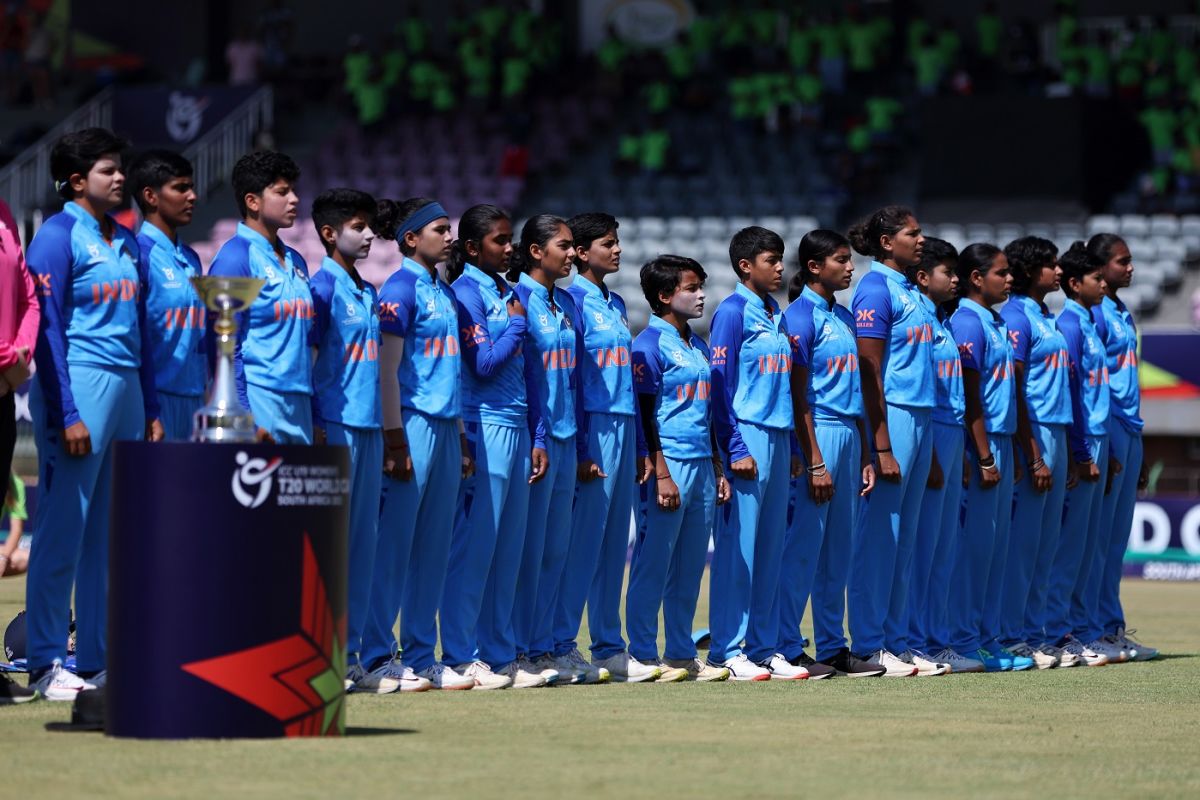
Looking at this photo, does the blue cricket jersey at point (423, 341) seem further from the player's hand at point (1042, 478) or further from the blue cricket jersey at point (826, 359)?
the player's hand at point (1042, 478)

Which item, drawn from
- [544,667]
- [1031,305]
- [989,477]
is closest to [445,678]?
[544,667]

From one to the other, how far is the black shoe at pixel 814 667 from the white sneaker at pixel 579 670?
113 centimetres

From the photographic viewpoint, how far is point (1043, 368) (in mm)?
12180

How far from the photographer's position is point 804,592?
10.8 m

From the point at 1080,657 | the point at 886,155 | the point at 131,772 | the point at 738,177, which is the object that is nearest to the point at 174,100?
the point at 738,177

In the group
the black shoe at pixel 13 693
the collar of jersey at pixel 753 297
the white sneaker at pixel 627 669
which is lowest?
the white sneaker at pixel 627 669

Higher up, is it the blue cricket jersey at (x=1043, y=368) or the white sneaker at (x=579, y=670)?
the blue cricket jersey at (x=1043, y=368)

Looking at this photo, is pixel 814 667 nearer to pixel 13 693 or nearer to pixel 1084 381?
pixel 1084 381

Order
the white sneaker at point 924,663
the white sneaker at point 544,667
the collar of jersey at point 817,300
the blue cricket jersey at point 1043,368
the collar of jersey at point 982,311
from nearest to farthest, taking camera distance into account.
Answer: the white sneaker at point 544,667
the collar of jersey at point 817,300
the white sneaker at point 924,663
the collar of jersey at point 982,311
the blue cricket jersey at point 1043,368

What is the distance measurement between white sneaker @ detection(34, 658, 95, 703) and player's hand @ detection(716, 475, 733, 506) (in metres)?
3.64

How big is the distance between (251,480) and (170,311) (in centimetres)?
227

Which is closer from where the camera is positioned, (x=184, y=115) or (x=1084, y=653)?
(x=1084, y=653)

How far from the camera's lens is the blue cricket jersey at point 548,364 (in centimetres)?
996

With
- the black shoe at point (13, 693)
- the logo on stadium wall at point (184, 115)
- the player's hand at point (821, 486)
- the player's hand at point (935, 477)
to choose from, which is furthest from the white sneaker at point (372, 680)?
the logo on stadium wall at point (184, 115)
